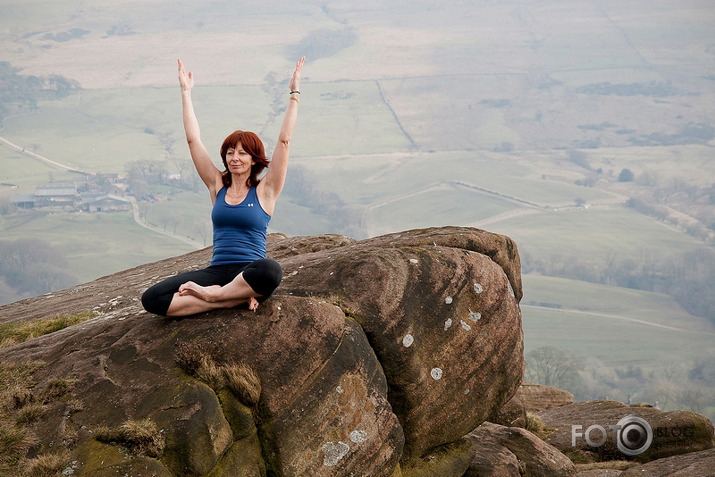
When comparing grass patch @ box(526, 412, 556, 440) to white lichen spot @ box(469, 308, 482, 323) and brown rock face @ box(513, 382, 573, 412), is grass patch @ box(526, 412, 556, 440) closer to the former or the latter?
brown rock face @ box(513, 382, 573, 412)

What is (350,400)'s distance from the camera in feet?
39.7

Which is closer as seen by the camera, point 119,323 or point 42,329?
point 119,323

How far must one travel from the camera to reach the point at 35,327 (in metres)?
16.2

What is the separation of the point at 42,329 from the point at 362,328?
28.8 feet

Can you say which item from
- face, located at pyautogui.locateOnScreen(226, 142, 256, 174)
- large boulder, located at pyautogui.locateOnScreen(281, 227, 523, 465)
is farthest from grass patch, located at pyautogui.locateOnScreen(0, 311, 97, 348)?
face, located at pyautogui.locateOnScreen(226, 142, 256, 174)

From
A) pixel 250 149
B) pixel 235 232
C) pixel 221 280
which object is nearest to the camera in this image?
pixel 221 280

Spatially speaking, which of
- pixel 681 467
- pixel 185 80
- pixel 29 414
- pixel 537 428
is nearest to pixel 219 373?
pixel 29 414

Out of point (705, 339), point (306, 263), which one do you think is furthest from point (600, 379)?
point (306, 263)

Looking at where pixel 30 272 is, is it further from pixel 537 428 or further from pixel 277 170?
pixel 277 170

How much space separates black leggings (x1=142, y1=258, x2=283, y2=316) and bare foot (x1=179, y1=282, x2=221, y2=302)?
0.29 meters

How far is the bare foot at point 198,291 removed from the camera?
12.0m

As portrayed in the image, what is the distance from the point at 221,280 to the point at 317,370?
2642 millimetres

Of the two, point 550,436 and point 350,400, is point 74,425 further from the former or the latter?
point 550,436

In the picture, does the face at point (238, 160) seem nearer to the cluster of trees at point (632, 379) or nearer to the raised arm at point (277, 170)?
the raised arm at point (277, 170)
